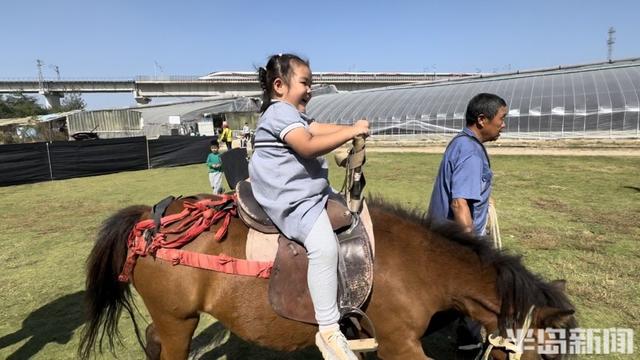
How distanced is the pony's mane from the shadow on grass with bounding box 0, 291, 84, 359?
157 inches

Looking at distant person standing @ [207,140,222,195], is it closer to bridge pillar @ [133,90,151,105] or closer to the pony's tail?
the pony's tail

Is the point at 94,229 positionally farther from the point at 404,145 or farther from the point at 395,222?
the point at 404,145

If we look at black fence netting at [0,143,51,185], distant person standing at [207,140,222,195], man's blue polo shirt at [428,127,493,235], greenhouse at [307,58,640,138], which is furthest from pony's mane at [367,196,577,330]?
greenhouse at [307,58,640,138]

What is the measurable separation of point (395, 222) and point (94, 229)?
24.6 feet

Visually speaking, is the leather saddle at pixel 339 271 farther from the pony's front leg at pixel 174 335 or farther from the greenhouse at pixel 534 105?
the greenhouse at pixel 534 105

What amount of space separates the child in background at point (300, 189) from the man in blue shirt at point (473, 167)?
3.21 feet

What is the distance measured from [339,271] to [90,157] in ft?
57.1

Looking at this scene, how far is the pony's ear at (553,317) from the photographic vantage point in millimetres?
1896

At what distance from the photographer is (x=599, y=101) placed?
21031mm

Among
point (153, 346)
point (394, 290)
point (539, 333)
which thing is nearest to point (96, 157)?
point (153, 346)

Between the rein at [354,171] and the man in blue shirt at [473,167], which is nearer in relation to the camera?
the rein at [354,171]

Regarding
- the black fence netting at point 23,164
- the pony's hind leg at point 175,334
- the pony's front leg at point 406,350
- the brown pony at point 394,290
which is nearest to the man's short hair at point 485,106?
the brown pony at point 394,290

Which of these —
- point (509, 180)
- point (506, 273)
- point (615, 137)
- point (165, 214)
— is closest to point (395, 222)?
point (506, 273)

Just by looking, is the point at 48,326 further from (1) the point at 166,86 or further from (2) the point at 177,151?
(1) the point at 166,86
